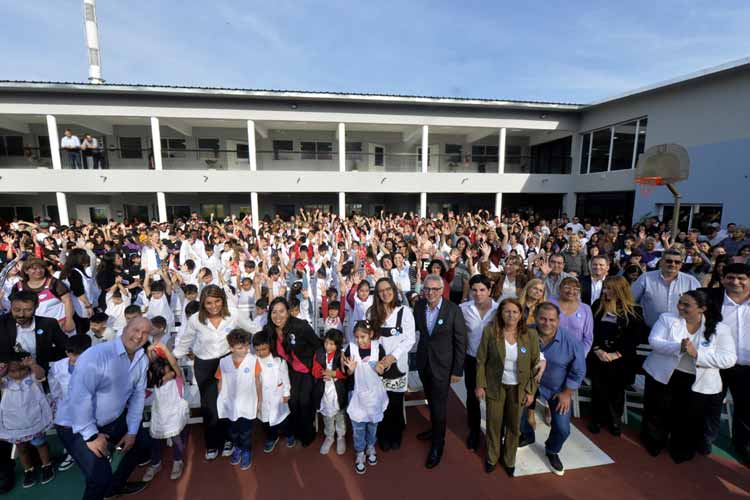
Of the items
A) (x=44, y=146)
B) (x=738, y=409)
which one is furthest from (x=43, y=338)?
(x=44, y=146)

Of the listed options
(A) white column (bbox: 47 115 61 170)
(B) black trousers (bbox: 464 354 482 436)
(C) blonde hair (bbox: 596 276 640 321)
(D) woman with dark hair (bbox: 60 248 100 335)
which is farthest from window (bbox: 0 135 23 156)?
(C) blonde hair (bbox: 596 276 640 321)

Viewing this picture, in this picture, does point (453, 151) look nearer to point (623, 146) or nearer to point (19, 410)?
point (623, 146)

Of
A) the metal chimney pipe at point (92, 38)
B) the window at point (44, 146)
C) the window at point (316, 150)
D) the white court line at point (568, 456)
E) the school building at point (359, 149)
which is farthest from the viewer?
the metal chimney pipe at point (92, 38)

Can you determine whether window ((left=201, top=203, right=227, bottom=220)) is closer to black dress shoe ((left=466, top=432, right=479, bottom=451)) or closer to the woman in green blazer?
black dress shoe ((left=466, top=432, right=479, bottom=451))

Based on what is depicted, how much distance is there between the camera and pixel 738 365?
10.2 feet

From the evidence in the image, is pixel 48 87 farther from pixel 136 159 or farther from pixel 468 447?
pixel 468 447

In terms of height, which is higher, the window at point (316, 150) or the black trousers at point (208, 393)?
the window at point (316, 150)

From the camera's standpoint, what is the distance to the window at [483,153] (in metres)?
18.7

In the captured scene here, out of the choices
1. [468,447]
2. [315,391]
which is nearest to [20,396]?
[315,391]

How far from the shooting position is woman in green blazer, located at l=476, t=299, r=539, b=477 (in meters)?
2.86

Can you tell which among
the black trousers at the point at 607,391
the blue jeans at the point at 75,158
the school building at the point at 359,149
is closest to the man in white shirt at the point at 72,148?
the blue jeans at the point at 75,158

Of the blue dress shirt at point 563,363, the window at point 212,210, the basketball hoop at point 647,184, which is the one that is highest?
the basketball hoop at point 647,184

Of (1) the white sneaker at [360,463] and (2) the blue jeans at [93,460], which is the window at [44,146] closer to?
(2) the blue jeans at [93,460]

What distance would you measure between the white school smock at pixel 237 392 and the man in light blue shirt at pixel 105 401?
0.66 m
